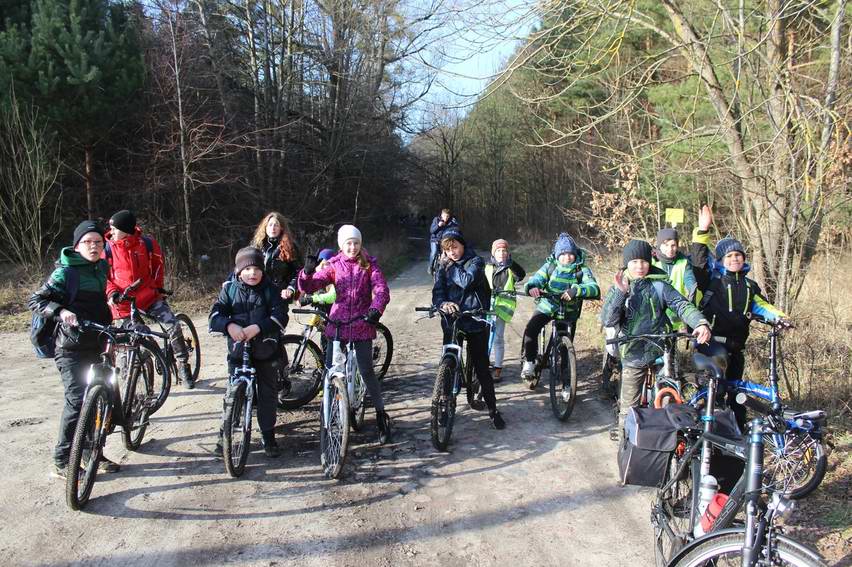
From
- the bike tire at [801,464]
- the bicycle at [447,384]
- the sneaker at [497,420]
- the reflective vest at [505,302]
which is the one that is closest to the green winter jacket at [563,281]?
the reflective vest at [505,302]

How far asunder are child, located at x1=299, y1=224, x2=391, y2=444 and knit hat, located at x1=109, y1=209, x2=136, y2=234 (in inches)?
82.1

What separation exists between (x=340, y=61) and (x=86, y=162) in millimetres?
8953

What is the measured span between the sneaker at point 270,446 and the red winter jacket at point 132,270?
220 cm

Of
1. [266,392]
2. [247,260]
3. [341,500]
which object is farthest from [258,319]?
[341,500]

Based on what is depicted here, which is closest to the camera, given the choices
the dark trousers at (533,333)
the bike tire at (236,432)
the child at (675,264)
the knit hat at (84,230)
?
the bike tire at (236,432)

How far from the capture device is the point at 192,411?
5.75m

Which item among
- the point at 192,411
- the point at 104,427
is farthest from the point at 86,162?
the point at 104,427

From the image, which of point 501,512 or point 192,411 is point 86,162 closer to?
point 192,411

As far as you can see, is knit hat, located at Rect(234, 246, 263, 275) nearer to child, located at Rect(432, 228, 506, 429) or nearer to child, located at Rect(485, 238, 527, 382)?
child, located at Rect(432, 228, 506, 429)

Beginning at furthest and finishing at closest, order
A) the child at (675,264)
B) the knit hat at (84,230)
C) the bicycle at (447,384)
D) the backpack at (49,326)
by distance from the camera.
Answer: the child at (675,264)
the bicycle at (447,384)
the knit hat at (84,230)
the backpack at (49,326)

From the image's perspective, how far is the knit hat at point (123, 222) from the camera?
570 centimetres

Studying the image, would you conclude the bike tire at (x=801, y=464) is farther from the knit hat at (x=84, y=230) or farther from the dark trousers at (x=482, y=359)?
the knit hat at (x=84, y=230)

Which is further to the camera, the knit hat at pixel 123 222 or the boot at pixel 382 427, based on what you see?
the knit hat at pixel 123 222

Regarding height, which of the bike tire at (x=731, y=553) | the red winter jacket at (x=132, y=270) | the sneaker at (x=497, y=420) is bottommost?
the sneaker at (x=497, y=420)
